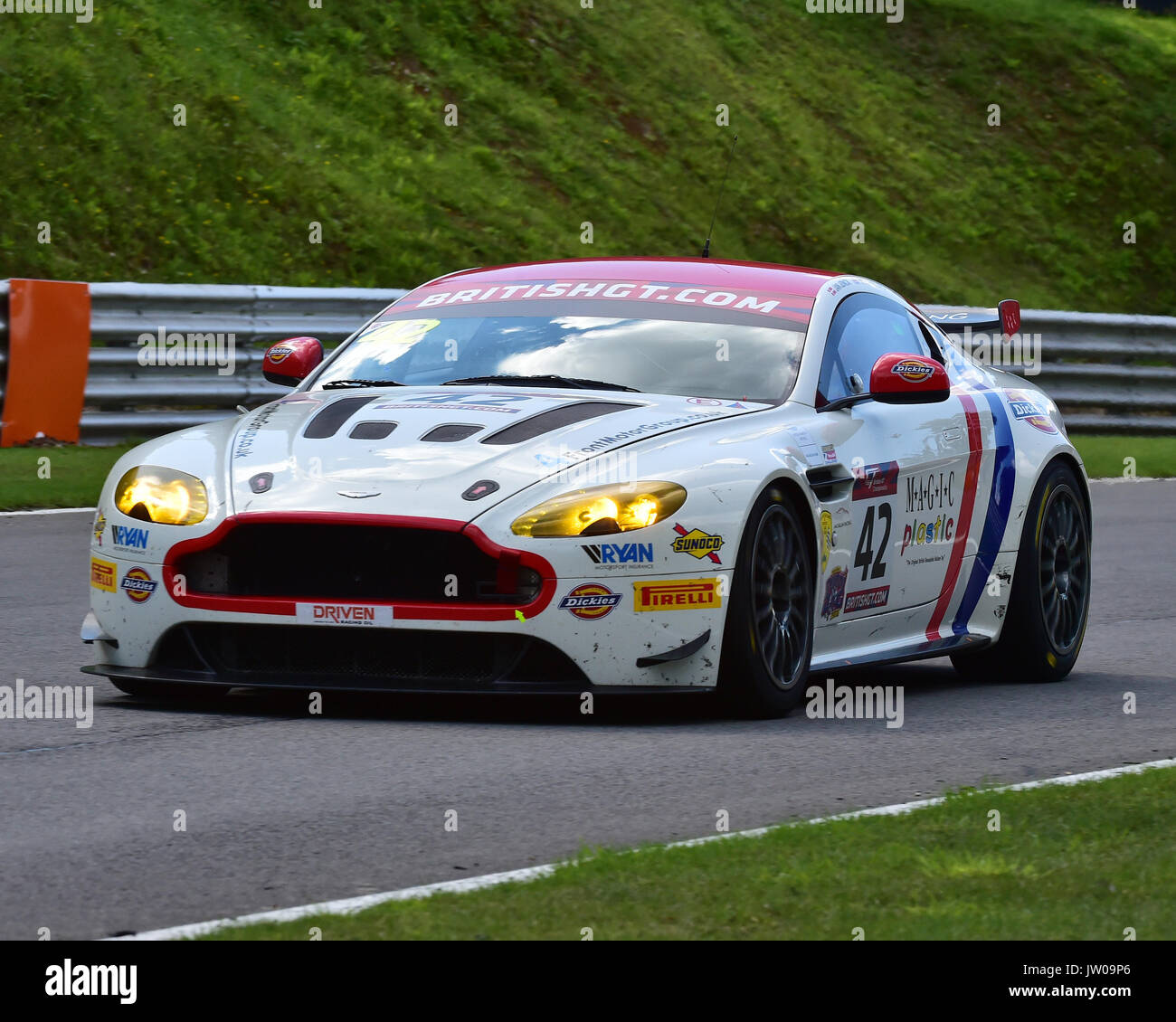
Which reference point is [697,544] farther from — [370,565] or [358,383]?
[358,383]

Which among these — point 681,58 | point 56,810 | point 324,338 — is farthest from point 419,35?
point 56,810

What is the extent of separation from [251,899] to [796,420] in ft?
11.1

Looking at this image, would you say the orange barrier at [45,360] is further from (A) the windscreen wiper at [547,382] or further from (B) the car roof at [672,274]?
(A) the windscreen wiper at [547,382]

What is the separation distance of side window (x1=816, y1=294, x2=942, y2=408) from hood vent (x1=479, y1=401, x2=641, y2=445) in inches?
34.1

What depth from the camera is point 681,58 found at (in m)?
29.2

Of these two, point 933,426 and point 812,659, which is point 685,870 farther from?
point 933,426

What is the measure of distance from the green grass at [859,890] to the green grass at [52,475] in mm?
8242

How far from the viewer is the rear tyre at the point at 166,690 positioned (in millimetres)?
7074

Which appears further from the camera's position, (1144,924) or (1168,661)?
(1168,661)

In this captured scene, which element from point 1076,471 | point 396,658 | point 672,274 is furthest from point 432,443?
point 1076,471

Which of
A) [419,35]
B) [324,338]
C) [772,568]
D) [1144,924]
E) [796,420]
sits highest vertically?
[419,35]

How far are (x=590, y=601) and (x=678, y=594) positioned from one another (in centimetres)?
27

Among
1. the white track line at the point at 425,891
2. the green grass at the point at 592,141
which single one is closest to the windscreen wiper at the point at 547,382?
the white track line at the point at 425,891

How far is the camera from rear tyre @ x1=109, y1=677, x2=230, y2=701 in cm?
707
